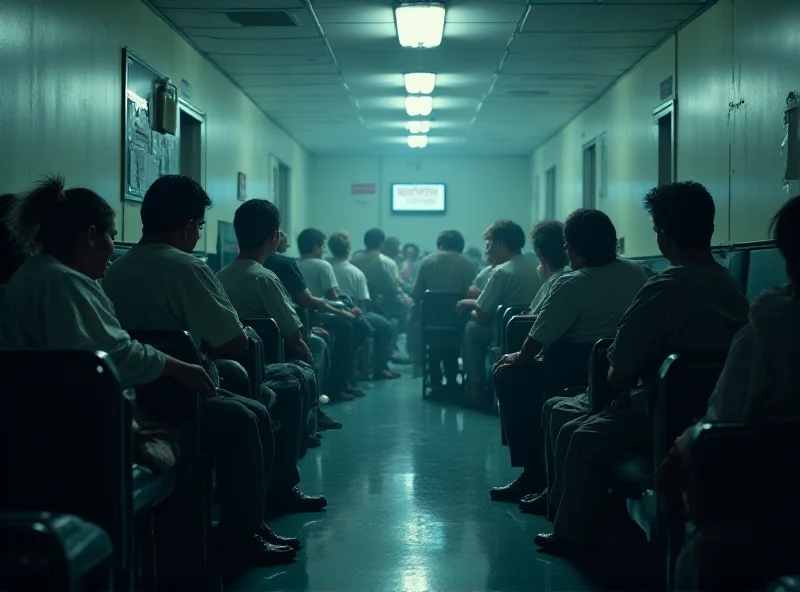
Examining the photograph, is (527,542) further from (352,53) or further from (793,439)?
(352,53)

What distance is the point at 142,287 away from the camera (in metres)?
2.88

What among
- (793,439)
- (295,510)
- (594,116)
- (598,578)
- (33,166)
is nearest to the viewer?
(793,439)

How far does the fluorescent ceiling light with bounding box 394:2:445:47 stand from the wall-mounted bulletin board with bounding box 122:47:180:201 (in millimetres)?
1646

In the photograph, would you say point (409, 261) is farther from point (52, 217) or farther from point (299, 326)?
point (52, 217)

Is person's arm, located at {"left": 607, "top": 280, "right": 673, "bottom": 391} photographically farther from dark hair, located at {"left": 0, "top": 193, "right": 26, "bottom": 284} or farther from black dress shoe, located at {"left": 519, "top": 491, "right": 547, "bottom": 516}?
dark hair, located at {"left": 0, "top": 193, "right": 26, "bottom": 284}

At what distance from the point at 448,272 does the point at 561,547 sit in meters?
4.50

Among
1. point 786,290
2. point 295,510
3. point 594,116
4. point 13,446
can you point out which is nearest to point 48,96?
point 295,510

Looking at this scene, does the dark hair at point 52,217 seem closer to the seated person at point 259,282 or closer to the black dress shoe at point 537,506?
the seated person at point 259,282

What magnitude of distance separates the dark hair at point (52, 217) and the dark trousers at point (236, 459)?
0.73m

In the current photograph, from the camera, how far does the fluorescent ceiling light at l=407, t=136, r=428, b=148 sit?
42.4 ft

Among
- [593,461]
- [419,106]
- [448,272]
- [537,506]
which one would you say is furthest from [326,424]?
[419,106]

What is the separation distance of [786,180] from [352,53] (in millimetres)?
3913

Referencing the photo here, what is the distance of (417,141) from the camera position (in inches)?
522

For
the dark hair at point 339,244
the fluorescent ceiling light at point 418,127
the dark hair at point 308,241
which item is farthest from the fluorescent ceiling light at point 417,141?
the dark hair at point 308,241
